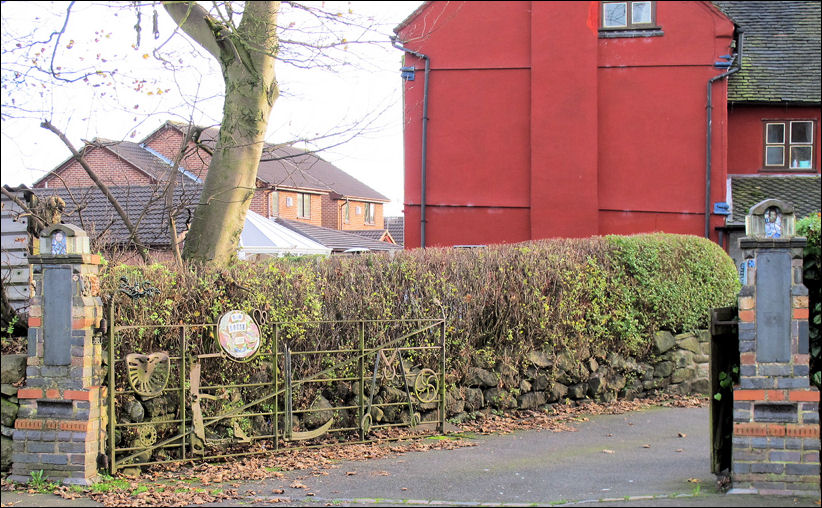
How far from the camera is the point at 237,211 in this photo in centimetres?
1073

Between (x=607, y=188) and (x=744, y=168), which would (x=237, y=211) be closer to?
(x=607, y=188)

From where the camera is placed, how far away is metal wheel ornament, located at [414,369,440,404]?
9.95m

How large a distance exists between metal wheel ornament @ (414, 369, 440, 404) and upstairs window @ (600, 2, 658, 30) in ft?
39.0

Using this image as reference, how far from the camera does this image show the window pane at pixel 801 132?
66.7ft

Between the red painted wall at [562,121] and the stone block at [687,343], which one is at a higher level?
the red painted wall at [562,121]

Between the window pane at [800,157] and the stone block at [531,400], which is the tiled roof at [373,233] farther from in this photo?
the stone block at [531,400]

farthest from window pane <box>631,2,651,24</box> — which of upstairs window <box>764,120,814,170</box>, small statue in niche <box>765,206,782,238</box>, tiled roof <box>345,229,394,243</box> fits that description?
tiled roof <box>345,229,394,243</box>

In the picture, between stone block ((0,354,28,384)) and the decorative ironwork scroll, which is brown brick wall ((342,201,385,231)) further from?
stone block ((0,354,28,384))

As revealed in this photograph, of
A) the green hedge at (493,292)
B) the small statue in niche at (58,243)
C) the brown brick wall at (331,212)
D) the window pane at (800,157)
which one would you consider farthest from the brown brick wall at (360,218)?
the small statue in niche at (58,243)

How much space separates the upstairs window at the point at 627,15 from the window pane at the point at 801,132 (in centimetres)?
478

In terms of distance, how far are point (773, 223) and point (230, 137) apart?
21.9 ft

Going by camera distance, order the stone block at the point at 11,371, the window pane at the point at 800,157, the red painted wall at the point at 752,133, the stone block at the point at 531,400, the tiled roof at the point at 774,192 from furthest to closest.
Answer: the window pane at the point at 800,157 < the red painted wall at the point at 752,133 < the tiled roof at the point at 774,192 < the stone block at the point at 531,400 < the stone block at the point at 11,371

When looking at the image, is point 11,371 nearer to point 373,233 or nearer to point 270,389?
point 270,389

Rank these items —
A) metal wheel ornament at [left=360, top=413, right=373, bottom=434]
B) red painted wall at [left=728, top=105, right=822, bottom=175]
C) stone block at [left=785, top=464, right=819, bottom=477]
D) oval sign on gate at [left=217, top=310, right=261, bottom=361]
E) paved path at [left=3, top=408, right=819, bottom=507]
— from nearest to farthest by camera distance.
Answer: stone block at [left=785, top=464, right=819, bottom=477] < paved path at [left=3, top=408, right=819, bottom=507] < oval sign on gate at [left=217, top=310, right=261, bottom=361] < metal wheel ornament at [left=360, top=413, right=373, bottom=434] < red painted wall at [left=728, top=105, right=822, bottom=175]
